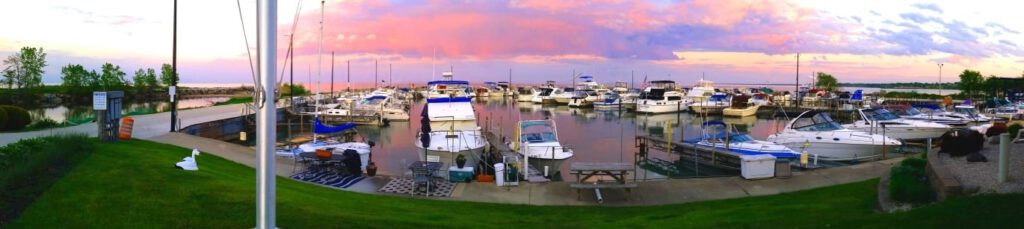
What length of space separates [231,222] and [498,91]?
117968mm

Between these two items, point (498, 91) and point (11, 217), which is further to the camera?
point (498, 91)

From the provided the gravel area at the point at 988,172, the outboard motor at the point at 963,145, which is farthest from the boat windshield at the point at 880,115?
the outboard motor at the point at 963,145

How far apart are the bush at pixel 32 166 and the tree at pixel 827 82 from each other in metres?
108

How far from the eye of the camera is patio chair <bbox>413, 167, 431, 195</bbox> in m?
15.8

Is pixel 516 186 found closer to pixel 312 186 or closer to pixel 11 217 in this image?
pixel 312 186

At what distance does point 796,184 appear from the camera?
17.1 m

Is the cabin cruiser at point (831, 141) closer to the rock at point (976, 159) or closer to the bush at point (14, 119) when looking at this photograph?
the rock at point (976, 159)

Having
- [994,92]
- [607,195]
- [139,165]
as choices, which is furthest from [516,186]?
[994,92]

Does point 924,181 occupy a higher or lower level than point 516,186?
higher

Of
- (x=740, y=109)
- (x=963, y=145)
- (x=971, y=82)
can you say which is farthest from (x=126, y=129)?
(x=971, y=82)

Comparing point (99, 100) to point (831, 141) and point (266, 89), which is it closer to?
point (266, 89)

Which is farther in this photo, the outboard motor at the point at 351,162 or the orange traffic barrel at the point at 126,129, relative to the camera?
the orange traffic barrel at the point at 126,129

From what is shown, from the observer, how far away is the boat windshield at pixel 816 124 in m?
30.9

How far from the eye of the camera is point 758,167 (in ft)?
59.5
